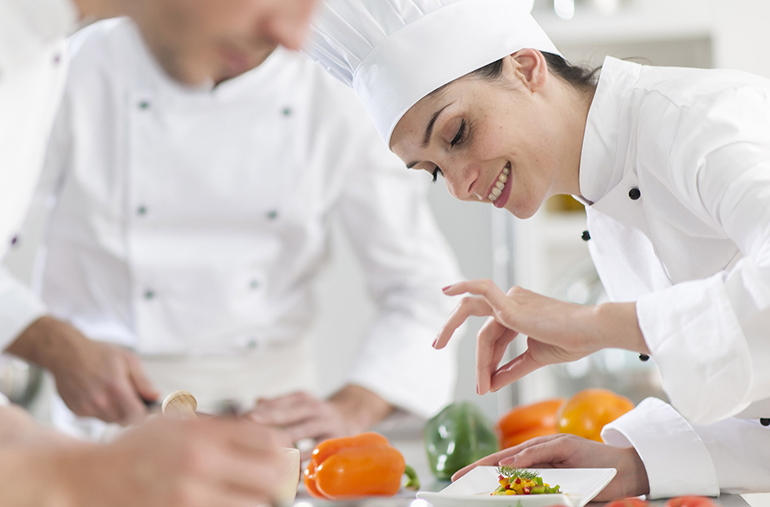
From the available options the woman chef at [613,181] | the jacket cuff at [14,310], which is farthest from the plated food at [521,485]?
the jacket cuff at [14,310]

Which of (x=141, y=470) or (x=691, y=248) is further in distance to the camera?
(x=691, y=248)

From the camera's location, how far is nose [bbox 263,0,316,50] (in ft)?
1.25

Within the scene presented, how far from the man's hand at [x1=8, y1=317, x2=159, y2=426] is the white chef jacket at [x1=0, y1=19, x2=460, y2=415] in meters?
0.24

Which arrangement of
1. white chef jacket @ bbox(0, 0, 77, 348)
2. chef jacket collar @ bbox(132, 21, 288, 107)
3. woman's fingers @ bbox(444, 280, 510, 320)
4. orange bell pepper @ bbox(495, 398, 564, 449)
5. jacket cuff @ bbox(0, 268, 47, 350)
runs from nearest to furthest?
white chef jacket @ bbox(0, 0, 77, 348) → woman's fingers @ bbox(444, 280, 510, 320) → orange bell pepper @ bbox(495, 398, 564, 449) → jacket cuff @ bbox(0, 268, 47, 350) → chef jacket collar @ bbox(132, 21, 288, 107)

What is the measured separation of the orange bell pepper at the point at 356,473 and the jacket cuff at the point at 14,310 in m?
0.69

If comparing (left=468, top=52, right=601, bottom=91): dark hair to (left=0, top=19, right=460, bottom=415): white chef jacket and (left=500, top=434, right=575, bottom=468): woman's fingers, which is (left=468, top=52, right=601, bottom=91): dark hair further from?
(left=0, top=19, right=460, bottom=415): white chef jacket

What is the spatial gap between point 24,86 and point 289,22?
1.03ft

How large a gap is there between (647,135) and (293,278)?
97 cm

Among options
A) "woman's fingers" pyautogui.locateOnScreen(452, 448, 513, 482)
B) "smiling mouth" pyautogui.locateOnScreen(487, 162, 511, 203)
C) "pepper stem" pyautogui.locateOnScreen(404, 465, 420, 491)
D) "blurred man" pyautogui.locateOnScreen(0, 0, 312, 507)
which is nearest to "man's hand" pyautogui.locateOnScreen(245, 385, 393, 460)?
"pepper stem" pyautogui.locateOnScreen(404, 465, 420, 491)

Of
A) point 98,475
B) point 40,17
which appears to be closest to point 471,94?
point 40,17

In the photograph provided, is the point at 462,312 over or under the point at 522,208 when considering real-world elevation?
under

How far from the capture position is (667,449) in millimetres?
862

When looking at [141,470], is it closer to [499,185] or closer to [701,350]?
[701,350]

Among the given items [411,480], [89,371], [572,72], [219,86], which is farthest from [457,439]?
[219,86]
